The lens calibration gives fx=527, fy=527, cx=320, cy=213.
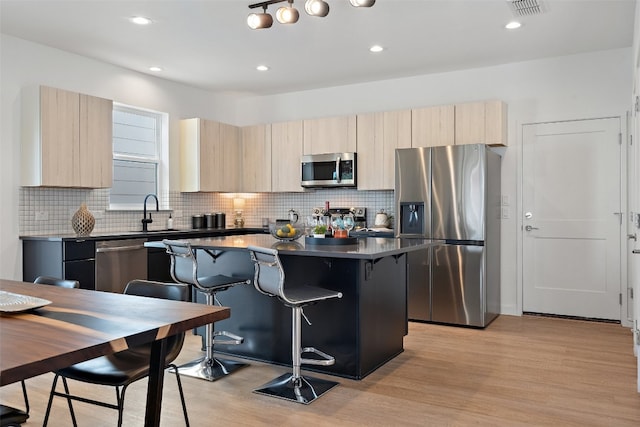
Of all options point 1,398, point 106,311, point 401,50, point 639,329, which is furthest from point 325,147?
point 106,311

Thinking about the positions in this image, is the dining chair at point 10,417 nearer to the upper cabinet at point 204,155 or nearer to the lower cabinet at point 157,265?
the lower cabinet at point 157,265

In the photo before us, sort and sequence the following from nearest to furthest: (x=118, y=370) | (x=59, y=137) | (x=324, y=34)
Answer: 1. (x=118, y=370)
2. (x=324, y=34)
3. (x=59, y=137)

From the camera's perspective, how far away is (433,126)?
552 centimetres

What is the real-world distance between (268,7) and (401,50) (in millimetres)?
1543

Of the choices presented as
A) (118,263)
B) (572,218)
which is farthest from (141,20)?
(572,218)

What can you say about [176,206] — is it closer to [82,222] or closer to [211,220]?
[211,220]

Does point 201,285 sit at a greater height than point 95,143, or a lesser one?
lesser

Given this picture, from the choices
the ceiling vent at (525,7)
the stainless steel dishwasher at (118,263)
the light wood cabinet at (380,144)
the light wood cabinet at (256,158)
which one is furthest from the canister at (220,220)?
the ceiling vent at (525,7)

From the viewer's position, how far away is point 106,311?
1.77 m

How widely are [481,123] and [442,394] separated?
3.04 metres

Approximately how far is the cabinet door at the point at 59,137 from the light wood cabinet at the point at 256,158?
2.34 m

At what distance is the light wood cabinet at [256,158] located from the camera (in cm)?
669

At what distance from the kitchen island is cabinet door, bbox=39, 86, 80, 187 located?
1.70 m

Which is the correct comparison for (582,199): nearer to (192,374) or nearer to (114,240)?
(192,374)
